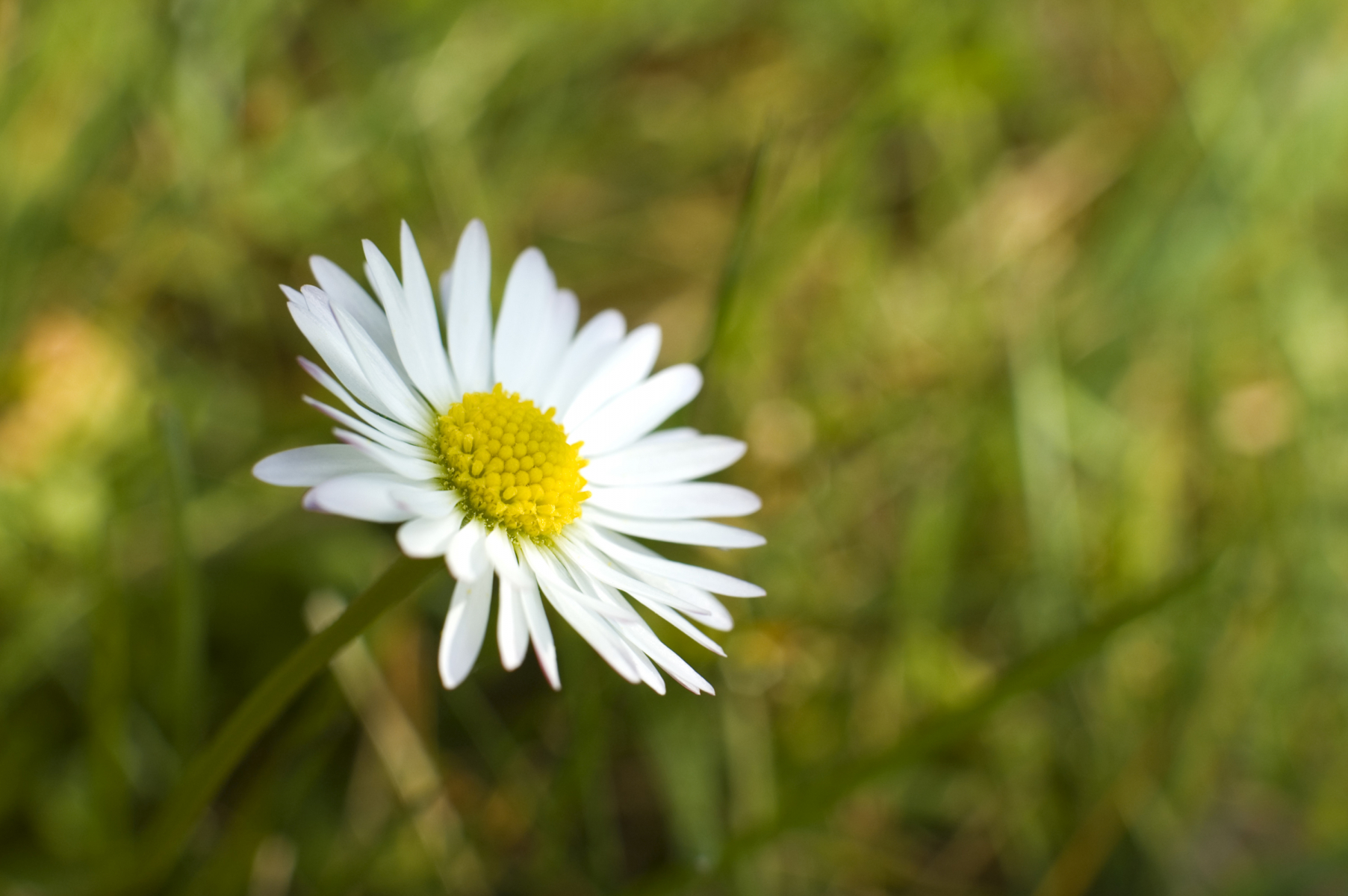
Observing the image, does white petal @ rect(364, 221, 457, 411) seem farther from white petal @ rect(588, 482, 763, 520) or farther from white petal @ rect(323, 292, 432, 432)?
white petal @ rect(588, 482, 763, 520)

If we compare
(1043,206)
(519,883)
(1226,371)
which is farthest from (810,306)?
(519,883)

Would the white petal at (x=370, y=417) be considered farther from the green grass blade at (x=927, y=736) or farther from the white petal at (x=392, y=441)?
the green grass blade at (x=927, y=736)

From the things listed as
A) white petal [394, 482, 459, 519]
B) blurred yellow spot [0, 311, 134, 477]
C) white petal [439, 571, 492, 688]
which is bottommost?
white petal [439, 571, 492, 688]

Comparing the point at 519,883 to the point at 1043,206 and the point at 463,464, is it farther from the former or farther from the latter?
the point at 1043,206

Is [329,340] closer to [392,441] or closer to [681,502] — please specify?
[392,441]

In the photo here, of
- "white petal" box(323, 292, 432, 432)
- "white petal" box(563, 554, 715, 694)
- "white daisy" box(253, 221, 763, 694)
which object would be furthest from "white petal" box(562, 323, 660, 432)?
"white petal" box(563, 554, 715, 694)

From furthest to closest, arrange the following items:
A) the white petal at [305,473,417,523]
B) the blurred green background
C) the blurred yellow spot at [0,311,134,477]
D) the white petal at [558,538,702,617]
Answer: the blurred yellow spot at [0,311,134,477] → the blurred green background → the white petal at [558,538,702,617] → the white petal at [305,473,417,523]

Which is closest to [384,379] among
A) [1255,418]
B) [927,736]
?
[927,736]
